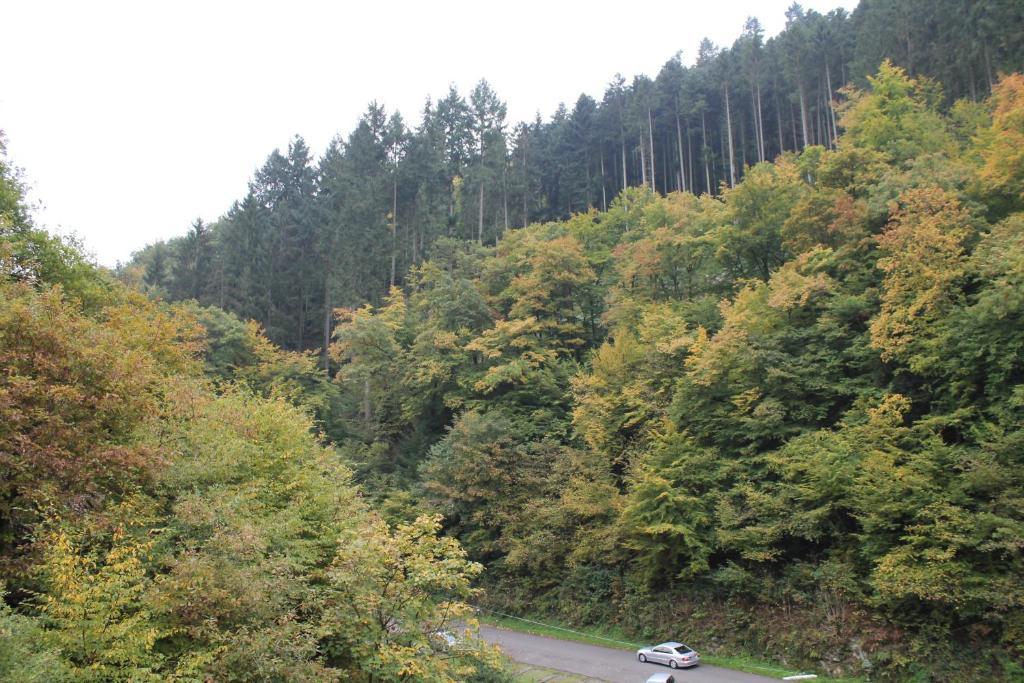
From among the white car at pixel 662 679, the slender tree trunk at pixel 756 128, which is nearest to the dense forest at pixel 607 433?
the slender tree trunk at pixel 756 128

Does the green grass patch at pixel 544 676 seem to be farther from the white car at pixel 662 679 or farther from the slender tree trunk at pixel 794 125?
the slender tree trunk at pixel 794 125

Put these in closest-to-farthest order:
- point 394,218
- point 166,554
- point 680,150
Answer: point 166,554 < point 394,218 < point 680,150

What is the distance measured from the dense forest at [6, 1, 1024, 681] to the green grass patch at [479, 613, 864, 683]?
0.53 metres

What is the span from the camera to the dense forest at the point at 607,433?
36.9ft

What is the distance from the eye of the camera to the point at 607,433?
2795 cm

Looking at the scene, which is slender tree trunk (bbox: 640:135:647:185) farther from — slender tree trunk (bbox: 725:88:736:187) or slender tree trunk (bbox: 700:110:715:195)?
slender tree trunk (bbox: 725:88:736:187)

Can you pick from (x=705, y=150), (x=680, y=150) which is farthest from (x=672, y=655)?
(x=680, y=150)

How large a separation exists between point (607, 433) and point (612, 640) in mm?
8363

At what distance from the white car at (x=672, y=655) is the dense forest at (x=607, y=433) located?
1689mm

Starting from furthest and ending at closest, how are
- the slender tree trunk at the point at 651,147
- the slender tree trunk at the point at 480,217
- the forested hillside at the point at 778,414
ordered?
the slender tree trunk at the point at 651,147
the slender tree trunk at the point at 480,217
the forested hillside at the point at 778,414

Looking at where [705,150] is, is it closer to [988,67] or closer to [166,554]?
[988,67]

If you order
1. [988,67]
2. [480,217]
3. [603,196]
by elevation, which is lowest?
[480,217]

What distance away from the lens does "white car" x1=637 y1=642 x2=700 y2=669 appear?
2045 cm

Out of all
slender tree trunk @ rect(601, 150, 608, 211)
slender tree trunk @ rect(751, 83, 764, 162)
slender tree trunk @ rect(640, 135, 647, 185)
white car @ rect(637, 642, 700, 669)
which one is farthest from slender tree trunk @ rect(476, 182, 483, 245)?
white car @ rect(637, 642, 700, 669)
